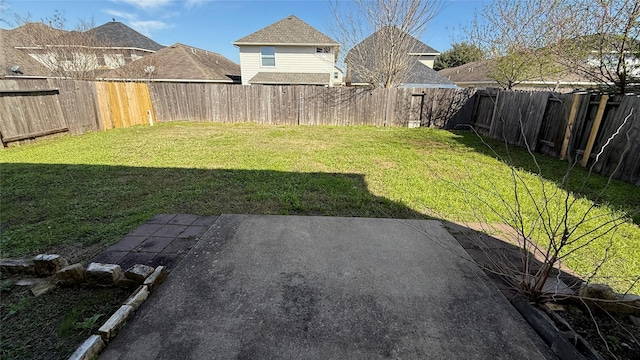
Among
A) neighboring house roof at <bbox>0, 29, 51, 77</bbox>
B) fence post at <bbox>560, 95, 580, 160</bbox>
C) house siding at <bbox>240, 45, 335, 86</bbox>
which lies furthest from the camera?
house siding at <bbox>240, 45, 335, 86</bbox>

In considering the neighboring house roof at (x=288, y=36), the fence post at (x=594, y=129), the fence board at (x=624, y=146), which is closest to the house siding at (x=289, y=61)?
the neighboring house roof at (x=288, y=36)

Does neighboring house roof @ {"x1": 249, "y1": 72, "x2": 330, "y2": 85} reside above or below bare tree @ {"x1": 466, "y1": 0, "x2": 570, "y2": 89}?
below

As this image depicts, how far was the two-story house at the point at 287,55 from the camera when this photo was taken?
16.2 m

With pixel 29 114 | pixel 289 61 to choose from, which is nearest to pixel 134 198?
pixel 29 114

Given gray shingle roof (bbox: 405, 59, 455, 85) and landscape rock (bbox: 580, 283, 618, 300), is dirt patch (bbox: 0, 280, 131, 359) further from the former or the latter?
gray shingle roof (bbox: 405, 59, 455, 85)

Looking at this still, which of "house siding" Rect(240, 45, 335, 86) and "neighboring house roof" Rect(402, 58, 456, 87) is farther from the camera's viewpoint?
"neighboring house roof" Rect(402, 58, 456, 87)

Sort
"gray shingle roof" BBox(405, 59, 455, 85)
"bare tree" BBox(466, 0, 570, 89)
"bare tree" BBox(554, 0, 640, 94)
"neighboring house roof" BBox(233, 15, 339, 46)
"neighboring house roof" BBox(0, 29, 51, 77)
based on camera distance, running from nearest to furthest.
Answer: "bare tree" BBox(554, 0, 640, 94)
"bare tree" BBox(466, 0, 570, 89)
"neighboring house roof" BBox(0, 29, 51, 77)
"neighboring house roof" BBox(233, 15, 339, 46)
"gray shingle roof" BBox(405, 59, 455, 85)

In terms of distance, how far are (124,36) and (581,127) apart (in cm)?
2652

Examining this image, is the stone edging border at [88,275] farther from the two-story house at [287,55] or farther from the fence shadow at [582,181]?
the two-story house at [287,55]

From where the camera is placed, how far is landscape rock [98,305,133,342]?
4.64 feet

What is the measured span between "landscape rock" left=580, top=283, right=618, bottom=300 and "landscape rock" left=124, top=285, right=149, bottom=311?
2.70 meters

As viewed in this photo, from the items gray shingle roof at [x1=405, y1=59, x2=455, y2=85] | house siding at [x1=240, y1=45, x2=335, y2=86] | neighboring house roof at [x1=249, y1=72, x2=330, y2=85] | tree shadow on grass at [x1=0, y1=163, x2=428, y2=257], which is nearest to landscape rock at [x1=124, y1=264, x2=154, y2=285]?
tree shadow on grass at [x1=0, y1=163, x2=428, y2=257]

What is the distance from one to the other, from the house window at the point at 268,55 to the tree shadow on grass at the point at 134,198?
13823 millimetres

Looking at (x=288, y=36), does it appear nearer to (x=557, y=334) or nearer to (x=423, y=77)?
(x=423, y=77)
